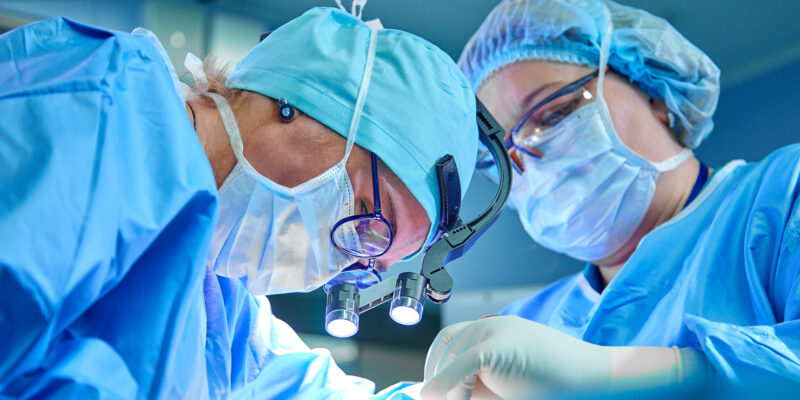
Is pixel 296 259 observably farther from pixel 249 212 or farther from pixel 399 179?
pixel 399 179

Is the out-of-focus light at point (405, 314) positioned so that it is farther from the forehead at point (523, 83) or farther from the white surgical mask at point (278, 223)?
the forehead at point (523, 83)

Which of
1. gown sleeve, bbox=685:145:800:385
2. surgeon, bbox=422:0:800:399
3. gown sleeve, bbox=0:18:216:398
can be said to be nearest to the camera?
gown sleeve, bbox=0:18:216:398

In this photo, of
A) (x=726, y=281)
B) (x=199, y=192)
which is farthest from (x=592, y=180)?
(x=199, y=192)

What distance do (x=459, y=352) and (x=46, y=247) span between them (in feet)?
2.40

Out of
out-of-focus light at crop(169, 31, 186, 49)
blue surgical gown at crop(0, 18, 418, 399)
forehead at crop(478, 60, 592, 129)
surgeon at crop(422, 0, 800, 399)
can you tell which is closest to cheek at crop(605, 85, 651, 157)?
surgeon at crop(422, 0, 800, 399)

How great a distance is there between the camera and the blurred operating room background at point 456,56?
2133 mm

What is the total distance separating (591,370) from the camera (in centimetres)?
119

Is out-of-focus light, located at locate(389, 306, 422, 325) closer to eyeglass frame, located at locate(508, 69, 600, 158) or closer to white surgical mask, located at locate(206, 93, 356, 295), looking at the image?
white surgical mask, located at locate(206, 93, 356, 295)

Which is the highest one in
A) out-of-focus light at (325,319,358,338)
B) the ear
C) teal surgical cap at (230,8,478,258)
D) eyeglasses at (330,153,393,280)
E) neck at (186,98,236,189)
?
teal surgical cap at (230,8,478,258)

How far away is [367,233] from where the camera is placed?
1248 millimetres

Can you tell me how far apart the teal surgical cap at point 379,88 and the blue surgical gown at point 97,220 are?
8.4 inches

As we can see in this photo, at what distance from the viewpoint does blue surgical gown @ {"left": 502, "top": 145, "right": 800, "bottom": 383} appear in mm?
→ 1143

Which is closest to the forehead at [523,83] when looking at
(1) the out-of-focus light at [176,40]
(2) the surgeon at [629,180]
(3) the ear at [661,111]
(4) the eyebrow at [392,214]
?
(2) the surgeon at [629,180]

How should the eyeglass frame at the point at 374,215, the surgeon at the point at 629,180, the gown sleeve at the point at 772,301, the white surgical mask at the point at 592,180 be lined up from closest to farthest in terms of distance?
the gown sleeve at the point at 772,301, the eyeglass frame at the point at 374,215, the surgeon at the point at 629,180, the white surgical mask at the point at 592,180
